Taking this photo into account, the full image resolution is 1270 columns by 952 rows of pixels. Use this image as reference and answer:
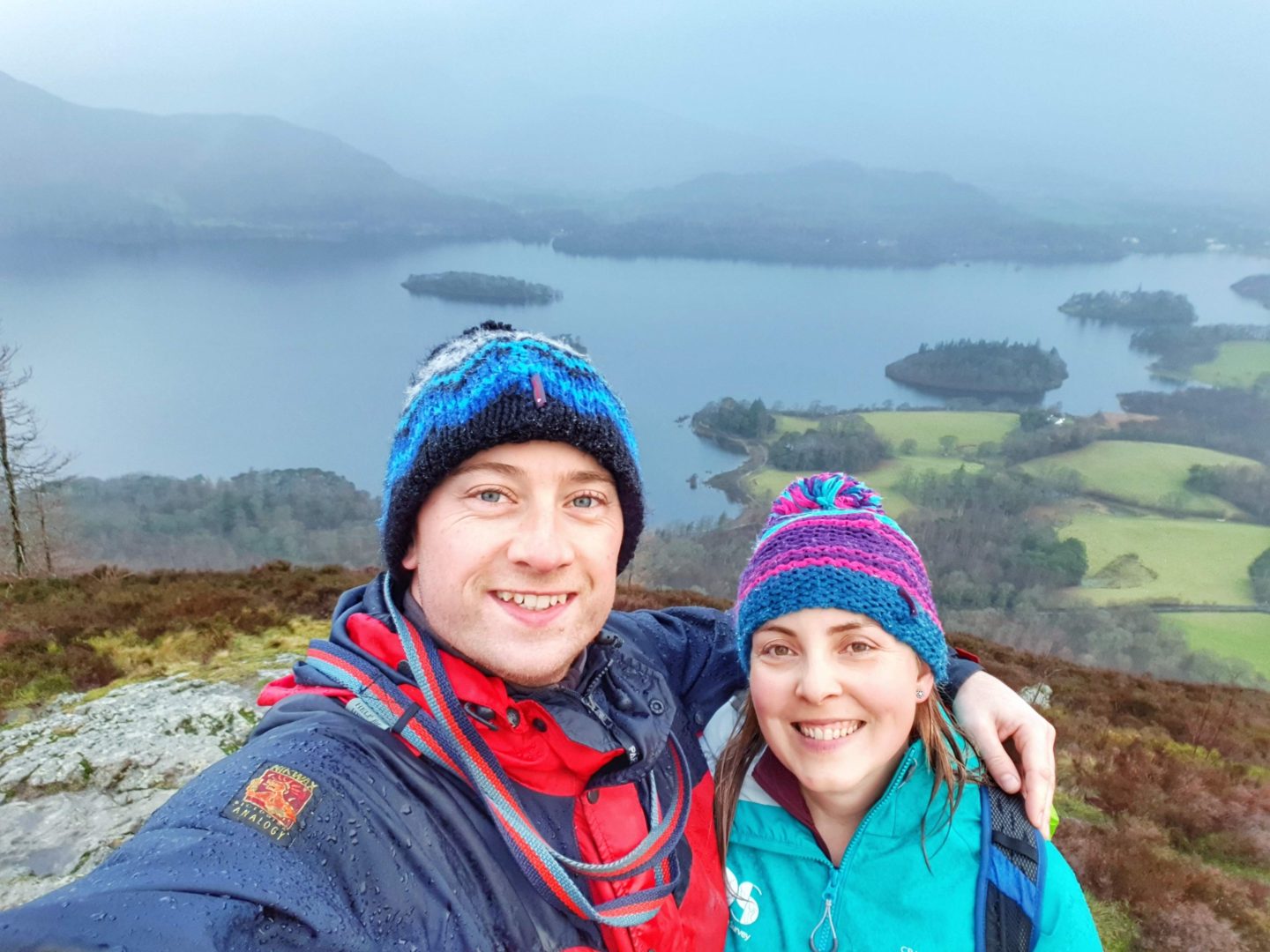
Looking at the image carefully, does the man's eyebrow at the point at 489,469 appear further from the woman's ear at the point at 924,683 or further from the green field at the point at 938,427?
the green field at the point at 938,427

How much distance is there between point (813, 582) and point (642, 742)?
2.22 ft

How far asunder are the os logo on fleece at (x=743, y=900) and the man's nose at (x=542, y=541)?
1.17 meters

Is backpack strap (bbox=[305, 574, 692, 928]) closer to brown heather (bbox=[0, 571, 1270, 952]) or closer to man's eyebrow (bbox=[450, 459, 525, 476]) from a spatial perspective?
man's eyebrow (bbox=[450, 459, 525, 476])

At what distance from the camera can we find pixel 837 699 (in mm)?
2004

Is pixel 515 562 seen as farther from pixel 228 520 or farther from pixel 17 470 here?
pixel 228 520

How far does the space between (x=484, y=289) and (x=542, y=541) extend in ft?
439

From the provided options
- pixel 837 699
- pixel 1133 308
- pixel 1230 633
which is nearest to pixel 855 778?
pixel 837 699

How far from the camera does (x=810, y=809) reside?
7.09ft

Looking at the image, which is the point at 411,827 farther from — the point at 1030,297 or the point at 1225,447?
the point at 1030,297

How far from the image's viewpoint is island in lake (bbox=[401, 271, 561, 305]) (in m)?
126

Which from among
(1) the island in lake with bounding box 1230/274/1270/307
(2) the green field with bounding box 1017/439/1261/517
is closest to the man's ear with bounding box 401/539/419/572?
Answer: (2) the green field with bounding box 1017/439/1261/517

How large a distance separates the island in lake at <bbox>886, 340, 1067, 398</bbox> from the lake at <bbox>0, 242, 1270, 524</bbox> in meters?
3.76

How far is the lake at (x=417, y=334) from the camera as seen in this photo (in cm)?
9325

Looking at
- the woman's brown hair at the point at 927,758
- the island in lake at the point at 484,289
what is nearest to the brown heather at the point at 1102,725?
the woman's brown hair at the point at 927,758
